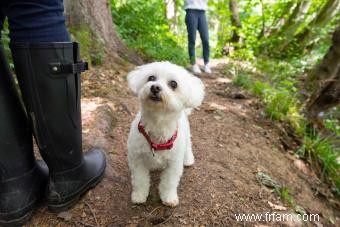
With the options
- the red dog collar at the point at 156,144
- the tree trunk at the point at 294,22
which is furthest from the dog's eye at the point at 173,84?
the tree trunk at the point at 294,22

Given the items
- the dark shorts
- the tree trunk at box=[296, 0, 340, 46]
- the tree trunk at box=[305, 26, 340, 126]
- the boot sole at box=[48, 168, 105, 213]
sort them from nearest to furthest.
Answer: the dark shorts → the boot sole at box=[48, 168, 105, 213] → the tree trunk at box=[305, 26, 340, 126] → the tree trunk at box=[296, 0, 340, 46]

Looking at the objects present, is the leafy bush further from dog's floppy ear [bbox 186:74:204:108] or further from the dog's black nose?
the dog's black nose

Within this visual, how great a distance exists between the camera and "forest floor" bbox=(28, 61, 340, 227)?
2.01 metres

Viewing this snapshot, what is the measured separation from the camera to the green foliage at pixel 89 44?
3883 millimetres

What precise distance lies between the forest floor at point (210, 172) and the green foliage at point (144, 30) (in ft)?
5.20

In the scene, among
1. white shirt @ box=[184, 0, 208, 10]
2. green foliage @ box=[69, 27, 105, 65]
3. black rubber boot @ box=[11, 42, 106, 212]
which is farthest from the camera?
white shirt @ box=[184, 0, 208, 10]

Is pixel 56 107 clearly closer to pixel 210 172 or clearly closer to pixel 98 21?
pixel 210 172

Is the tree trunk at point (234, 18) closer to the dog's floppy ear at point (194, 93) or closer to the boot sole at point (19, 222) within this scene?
the dog's floppy ear at point (194, 93)

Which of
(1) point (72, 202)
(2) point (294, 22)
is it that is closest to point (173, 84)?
(1) point (72, 202)

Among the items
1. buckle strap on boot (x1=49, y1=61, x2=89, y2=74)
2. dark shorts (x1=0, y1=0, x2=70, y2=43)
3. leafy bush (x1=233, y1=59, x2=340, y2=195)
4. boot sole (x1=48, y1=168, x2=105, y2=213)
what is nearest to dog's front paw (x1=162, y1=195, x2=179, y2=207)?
boot sole (x1=48, y1=168, x2=105, y2=213)

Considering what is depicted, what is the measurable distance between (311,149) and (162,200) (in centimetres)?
250

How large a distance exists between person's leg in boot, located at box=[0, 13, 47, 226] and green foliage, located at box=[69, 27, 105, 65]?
229 cm

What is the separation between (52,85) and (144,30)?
212 inches

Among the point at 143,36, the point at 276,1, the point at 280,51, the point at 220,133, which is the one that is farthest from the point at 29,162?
the point at 276,1
